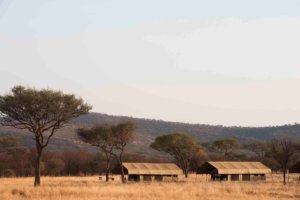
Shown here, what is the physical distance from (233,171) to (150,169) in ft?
37.7

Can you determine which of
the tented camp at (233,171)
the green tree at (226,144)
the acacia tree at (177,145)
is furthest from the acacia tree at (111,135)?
the green tree at (226,144)

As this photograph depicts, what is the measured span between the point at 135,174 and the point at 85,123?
421ft

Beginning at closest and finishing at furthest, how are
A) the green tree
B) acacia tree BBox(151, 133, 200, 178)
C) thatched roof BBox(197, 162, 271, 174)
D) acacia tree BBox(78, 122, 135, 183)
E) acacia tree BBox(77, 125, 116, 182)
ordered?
1. thatched roof BBox(197, 162, 271, 174)
2. acacia tree BBox(78, 122, 135, 183)
3. acacia tree BBox(77, 125, 116, 182)
4. acacia tree BBox(151, 133, 200, 178)
5. the green tree

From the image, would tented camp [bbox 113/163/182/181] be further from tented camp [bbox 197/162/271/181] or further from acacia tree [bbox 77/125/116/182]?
acacia tree [bbox 77/125/116/182]

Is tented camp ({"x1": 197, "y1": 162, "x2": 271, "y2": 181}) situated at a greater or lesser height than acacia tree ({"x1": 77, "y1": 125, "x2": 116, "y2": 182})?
lesser

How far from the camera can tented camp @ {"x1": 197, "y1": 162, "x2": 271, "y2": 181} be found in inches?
2845

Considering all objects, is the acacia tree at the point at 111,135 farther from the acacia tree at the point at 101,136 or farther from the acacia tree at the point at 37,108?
the acacia tree at the point at 37,108

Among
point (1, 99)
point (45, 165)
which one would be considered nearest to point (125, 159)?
point (45, 165)

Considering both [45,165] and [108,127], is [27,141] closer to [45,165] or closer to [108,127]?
[45,165]

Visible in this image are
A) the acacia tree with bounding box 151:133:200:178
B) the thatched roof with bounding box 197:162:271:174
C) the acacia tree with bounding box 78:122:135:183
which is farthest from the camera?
the acacia tree with bounding box 151:133:200:178

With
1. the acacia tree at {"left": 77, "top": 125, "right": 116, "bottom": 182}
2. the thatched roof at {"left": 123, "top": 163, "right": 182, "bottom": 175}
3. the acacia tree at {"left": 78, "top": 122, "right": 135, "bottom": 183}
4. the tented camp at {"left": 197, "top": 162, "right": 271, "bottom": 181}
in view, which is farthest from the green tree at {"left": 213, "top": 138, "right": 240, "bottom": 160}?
the acacia tree at {"left": 77, "top": 125, "right": 116, "bottom": 182}

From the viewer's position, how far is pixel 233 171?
73438 millimetres

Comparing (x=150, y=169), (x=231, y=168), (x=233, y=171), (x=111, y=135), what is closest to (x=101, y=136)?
(x=111, y=135)

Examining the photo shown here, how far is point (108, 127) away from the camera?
Result: 81125mm
